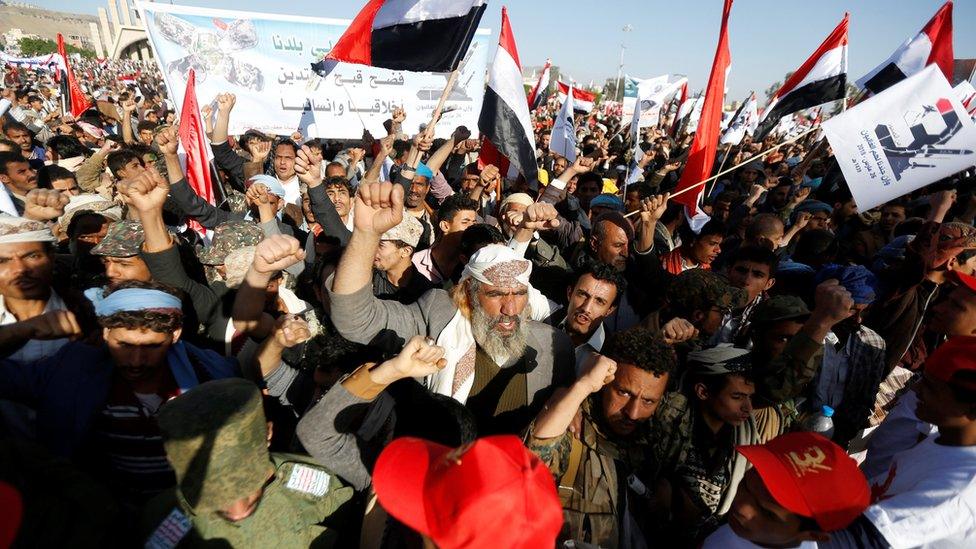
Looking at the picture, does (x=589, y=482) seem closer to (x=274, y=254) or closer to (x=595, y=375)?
(x=595, y=375)

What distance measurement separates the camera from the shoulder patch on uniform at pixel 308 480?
158 cm

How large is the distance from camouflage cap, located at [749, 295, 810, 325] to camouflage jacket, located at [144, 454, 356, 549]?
252 cm

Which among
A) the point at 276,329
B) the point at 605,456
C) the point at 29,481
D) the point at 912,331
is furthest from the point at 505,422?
the point at 912,331

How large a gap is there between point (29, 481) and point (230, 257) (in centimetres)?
167

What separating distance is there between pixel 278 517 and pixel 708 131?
188 inches

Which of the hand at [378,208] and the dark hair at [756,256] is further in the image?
the dark hair at [756,256]

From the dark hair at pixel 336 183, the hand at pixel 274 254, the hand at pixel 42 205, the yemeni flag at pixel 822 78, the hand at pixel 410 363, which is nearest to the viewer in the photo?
the hand at pixel 410 363

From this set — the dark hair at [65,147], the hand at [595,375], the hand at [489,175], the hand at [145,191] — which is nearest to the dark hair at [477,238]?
the hand at [595,375]

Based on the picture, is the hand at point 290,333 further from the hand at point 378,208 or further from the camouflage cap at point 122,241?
the camouflage cap at point 122,241

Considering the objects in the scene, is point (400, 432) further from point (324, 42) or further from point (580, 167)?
point (324, 42)

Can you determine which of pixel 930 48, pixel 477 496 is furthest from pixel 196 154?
pixel 930 48

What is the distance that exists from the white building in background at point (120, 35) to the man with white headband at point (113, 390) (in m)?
67.3

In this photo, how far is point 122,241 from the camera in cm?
261

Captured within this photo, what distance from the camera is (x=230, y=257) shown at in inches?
109
